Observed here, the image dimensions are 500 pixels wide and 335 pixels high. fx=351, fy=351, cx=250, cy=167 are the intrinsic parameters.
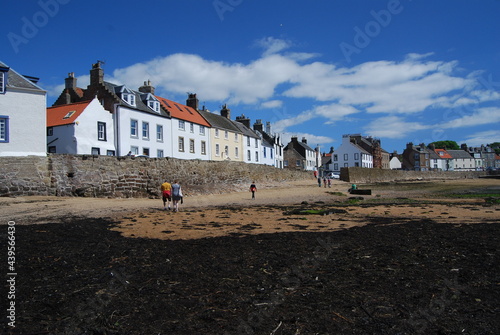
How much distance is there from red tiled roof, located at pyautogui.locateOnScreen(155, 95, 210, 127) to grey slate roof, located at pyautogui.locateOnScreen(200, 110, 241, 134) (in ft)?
4.41

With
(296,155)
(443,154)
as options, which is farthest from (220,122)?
(443,154)

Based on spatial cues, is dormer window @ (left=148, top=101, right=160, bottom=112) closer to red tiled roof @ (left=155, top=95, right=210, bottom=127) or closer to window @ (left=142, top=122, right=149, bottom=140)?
red tiled roof @ (left=155, top=95, right=210, bottom=127)

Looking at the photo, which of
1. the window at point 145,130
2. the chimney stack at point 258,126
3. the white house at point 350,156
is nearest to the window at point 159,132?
the window at point 145,130

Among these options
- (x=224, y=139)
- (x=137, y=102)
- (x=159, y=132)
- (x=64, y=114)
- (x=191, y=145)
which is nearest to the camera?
(x=64, y=114)

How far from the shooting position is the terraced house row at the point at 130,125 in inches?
1212

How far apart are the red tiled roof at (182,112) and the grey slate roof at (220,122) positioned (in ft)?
4.41

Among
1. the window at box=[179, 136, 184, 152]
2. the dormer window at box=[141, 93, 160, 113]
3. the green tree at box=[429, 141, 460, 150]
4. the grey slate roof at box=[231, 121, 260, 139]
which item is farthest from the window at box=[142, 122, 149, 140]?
the green tree at box=[429, 141, 460, 150]

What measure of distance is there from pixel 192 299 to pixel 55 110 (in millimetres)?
33806

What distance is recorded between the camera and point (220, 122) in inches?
2028

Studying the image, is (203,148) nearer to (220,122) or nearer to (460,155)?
(220,122)

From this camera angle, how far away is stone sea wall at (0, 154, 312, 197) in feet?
68.8

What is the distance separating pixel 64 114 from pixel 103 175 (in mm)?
10983

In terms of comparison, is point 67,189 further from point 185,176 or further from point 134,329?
point 134,329

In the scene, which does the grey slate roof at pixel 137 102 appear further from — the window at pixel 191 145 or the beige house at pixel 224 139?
the beige house at pixel 224 139
